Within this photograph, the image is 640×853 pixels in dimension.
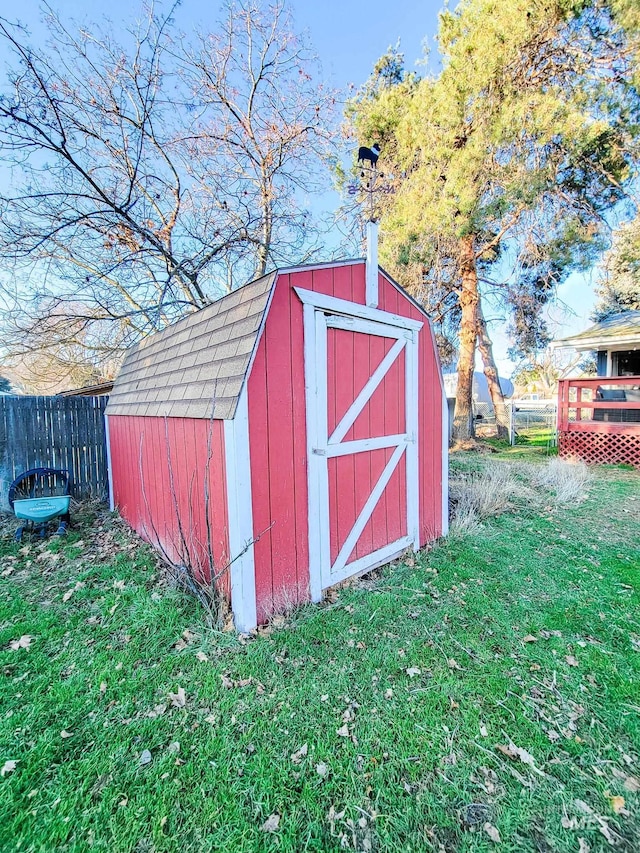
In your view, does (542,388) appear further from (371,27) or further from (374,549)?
(374,549)

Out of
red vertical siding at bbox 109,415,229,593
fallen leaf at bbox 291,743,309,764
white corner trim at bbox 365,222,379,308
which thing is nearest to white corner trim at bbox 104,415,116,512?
Result: red vertical siding at bbox 109,415,229,593

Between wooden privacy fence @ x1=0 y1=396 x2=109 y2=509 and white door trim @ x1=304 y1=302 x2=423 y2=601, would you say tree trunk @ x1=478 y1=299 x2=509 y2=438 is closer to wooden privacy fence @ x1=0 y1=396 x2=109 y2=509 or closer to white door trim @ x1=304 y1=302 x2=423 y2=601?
white door trim @ x1=304 y1=302 x2=423 y2=601

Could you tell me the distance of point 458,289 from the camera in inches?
460

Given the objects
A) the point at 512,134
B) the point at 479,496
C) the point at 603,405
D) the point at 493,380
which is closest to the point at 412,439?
the point at 479,496

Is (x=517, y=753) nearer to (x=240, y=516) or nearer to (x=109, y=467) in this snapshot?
(x=240, y=516)

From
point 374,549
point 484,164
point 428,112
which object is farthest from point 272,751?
point 428,112

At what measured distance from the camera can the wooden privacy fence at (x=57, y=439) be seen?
18.2 feet

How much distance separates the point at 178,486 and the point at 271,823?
249 centimetres

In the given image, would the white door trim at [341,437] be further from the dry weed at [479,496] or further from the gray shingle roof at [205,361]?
the dry weed at [479,496]

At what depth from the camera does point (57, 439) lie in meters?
5.96

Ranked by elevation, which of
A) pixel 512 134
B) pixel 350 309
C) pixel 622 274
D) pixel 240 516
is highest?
pixel 512 134

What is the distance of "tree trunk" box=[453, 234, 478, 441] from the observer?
33.6 feet

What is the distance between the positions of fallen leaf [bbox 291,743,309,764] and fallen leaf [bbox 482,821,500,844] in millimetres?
805

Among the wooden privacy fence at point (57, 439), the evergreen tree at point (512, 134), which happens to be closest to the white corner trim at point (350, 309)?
the wooden privacy fence at point (57, 439)
